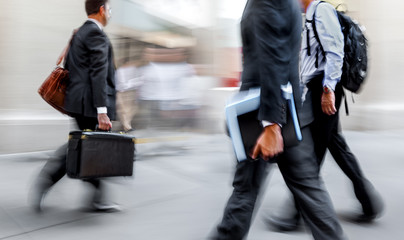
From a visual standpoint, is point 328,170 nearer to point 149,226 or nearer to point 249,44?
point 149,226

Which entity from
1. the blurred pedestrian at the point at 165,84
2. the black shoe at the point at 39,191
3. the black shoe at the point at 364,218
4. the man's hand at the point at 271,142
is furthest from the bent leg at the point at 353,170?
the blurred pedestrian at the point at 165,84

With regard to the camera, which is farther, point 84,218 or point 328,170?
point 328,170

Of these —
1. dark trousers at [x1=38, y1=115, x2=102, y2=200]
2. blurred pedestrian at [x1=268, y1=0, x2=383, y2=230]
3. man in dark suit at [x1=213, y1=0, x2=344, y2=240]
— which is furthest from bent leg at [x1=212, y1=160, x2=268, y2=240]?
dark trousers at [x1=38, y1=115, x2=102, y2=200]

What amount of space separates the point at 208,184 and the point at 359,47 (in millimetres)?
2348

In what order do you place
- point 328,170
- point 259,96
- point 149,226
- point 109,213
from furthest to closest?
1. point 328,170
2. point 109,213
3. point 149,226
4. point 259,96

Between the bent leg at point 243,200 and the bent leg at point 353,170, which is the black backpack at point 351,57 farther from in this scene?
the bent leg at point 243,200

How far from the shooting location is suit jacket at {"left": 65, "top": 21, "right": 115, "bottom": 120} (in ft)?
10.9

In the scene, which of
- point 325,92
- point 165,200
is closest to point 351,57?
point 325,92

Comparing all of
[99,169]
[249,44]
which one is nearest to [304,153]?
[249,44]

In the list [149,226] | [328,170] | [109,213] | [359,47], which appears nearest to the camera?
[359,47]

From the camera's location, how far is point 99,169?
3199mm

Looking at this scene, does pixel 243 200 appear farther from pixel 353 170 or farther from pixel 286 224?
pixel 353 170

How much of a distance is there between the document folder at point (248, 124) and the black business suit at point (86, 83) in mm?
1459

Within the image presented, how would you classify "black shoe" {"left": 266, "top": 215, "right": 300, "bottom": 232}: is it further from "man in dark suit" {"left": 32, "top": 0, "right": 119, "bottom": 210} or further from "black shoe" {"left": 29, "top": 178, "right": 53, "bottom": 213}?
"black shoe" {"left": 29, "top": 178, "right": 53, "bottom": 213}
